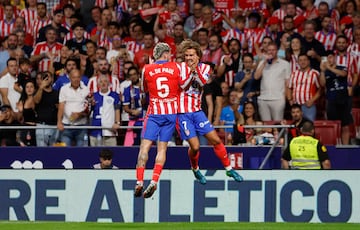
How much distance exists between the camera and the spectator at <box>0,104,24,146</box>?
837 inches

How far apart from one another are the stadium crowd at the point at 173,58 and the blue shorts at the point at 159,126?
359 cm

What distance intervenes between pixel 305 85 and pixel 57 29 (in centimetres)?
571

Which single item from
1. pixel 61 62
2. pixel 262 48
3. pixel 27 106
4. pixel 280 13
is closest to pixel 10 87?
pixel 27 106

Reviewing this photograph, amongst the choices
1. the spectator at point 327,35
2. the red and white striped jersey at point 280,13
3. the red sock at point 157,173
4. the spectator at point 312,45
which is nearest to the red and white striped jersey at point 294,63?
the spectator at point 312,45

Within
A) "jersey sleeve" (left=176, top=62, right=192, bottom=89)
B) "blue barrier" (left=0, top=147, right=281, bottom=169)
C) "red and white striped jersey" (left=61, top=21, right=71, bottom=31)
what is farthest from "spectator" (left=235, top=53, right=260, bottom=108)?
"jersey sleeve" (left=176, top=62, right=192, bottom=89)

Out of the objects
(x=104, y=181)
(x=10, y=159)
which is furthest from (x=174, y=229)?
(x=10, y=159)

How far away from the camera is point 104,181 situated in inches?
731

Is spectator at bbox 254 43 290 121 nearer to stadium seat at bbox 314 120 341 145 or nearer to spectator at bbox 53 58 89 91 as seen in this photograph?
stadium seat at bbox 314 120 341 145

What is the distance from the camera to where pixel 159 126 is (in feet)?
53.2

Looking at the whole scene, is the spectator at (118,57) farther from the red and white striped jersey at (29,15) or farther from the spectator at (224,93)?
the red and white striped jersey at (29,15)

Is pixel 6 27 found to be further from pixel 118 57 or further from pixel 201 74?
pixel 201 74

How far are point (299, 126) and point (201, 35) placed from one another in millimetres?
3449

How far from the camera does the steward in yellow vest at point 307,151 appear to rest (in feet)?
63.4

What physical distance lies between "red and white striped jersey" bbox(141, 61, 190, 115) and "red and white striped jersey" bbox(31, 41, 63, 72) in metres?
7.57
